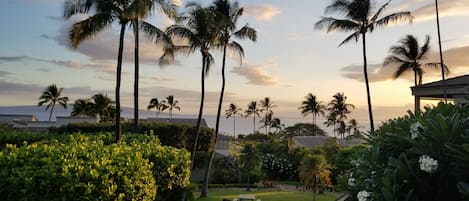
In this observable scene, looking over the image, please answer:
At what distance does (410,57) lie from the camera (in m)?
33.6

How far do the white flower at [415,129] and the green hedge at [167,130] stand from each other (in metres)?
25.8

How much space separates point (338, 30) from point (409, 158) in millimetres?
23054

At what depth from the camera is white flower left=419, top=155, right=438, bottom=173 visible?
2652 mm

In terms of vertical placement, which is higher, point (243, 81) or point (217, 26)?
point (217, 26)

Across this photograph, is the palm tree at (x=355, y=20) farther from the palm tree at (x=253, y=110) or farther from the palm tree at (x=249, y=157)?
the palm tree at (x=253, y=110)

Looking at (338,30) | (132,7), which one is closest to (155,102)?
(338,30)

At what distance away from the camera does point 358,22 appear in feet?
81.6

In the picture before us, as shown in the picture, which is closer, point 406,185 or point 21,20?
point 406,185

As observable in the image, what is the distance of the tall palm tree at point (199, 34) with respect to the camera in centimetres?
2111

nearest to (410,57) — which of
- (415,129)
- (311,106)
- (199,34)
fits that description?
(199,34)

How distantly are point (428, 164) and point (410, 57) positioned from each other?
33.3 meters

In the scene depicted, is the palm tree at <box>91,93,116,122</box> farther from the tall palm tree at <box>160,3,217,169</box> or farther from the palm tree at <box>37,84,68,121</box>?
the tall palm tree at <box>160,3,217,169</box>

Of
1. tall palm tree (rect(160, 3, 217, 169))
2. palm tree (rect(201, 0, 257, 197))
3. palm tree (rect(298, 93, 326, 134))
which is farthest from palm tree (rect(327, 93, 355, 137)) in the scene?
tall palm tree (rect(160, 3, 217, 169))

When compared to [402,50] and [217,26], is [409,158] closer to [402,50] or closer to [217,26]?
[217,26]
